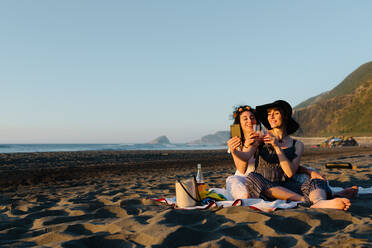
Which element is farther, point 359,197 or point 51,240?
point 359,197

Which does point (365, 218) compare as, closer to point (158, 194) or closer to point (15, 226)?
point (158, 194)

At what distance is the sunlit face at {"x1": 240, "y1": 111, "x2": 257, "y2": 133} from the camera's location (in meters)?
4.00

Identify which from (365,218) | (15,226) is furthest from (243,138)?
(15,226)

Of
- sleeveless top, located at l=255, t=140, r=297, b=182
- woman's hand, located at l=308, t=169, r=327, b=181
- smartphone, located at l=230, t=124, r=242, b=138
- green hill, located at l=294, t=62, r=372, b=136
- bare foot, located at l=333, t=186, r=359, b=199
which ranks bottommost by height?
bare foot, located at l=333, t=186, r=359, b=199

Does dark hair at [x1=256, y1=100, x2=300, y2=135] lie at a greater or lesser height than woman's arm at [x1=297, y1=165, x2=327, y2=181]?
greater

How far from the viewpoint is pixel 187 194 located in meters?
3.67

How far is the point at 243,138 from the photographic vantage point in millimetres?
4148

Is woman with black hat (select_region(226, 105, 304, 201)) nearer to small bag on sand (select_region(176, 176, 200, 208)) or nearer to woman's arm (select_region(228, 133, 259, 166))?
woman's arm (select_region(228, 133, 259, 166))

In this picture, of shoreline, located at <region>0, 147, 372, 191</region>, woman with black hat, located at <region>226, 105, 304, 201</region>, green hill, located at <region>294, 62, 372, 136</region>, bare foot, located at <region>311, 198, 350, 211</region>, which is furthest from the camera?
green hill, located at <region>294, 62, 372, 136</region>

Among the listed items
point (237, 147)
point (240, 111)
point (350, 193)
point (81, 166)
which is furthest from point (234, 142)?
point (81, 166)

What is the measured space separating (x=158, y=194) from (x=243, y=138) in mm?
2067

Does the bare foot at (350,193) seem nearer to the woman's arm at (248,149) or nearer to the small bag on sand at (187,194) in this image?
the woman's arm at (248,149)

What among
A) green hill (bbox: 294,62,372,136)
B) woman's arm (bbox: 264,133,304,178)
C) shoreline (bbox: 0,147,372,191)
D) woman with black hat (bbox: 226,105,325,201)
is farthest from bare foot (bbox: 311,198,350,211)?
green hill (bbox: 294,62,372,136)

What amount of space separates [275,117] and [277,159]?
1.98 feet
